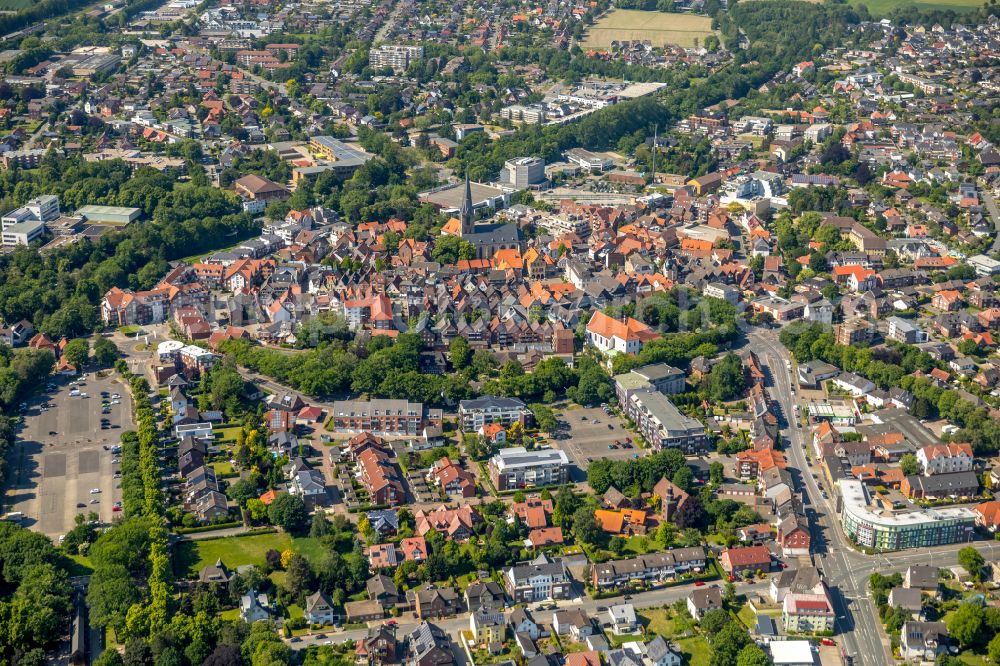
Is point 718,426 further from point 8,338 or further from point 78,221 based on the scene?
point 78,221

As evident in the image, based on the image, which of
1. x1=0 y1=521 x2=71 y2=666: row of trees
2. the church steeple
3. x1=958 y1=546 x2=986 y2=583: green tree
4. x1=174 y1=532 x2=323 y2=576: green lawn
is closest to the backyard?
x1=958 y1=546 x2=986 y2=583: green tree

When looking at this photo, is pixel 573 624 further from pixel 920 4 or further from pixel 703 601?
pixel 920 4

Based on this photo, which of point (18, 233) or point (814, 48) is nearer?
point (18, 233)

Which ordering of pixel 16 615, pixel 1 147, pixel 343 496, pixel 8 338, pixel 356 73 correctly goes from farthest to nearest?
1. pixel 356 73
2. pixel 1 147
3. pixel 8 338
4. pixel 343 496
5. pixel 16 615

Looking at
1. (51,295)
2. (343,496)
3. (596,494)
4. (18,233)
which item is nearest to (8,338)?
(51,295)

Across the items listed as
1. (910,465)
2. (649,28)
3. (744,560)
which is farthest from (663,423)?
(649,28)

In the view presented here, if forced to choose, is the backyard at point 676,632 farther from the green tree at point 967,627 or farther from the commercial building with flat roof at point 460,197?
the commercial building with flat roof at point 460,197

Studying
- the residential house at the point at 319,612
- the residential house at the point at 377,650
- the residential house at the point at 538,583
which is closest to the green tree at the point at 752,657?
the residential house at the point at 538,583
